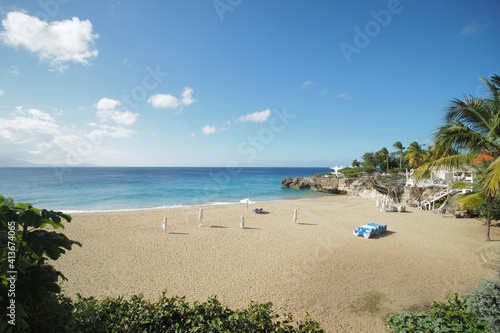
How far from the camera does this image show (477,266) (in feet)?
28.2

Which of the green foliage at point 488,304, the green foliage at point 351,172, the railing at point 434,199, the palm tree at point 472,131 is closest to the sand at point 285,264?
the green foliage at point 488,304

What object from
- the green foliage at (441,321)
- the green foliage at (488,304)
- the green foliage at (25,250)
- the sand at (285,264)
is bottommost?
the sand at (285,264)

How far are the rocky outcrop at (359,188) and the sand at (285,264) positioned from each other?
772cm

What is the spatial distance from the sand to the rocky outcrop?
7.72 metres

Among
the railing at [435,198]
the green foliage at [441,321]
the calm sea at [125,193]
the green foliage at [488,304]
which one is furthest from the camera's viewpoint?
the calm sea at [125,193]

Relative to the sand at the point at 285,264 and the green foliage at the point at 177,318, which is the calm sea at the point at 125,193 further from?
the green foliage at the point at 177,318

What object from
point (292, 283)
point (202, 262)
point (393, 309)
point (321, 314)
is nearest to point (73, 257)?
point (202, 262)

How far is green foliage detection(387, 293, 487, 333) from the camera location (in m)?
4.45

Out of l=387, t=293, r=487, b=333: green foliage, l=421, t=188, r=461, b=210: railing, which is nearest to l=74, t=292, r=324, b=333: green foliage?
l=387, t=293, r=487, b=333: green foliage

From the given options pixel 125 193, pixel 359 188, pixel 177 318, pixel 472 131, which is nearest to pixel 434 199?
pixel 472 131

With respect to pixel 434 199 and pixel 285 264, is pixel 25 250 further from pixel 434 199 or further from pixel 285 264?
pixel 434 199

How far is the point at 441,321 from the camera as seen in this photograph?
15.3 ft

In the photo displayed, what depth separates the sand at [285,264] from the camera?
255 inches

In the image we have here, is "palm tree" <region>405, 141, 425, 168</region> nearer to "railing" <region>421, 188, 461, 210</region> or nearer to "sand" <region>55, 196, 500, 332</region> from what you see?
"railing" <region>421, 188, 461, 210</region>
